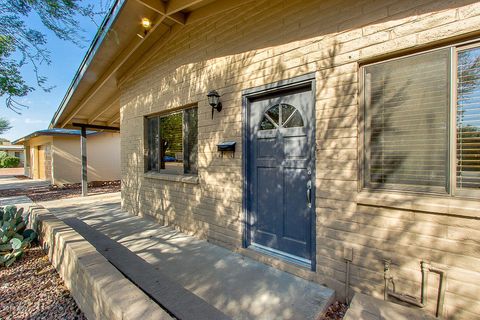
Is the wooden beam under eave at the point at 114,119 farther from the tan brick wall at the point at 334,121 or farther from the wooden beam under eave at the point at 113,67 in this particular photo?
the tan brick wall at the point at 334,121

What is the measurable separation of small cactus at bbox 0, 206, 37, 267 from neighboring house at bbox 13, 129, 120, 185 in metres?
10.3

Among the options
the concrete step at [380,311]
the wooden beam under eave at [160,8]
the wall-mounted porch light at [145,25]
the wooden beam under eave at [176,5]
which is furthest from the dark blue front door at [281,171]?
the wall-mounted porch light at [145,25]

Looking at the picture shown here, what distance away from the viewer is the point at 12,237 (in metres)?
3.39

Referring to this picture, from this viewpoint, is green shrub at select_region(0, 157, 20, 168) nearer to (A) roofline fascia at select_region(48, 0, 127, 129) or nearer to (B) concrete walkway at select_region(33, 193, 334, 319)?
(A) roofline fascia at select_region(48, 0, 127, 129)

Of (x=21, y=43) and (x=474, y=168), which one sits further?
(x=21, y=43)

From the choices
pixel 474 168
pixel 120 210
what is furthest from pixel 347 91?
pixel 120 210

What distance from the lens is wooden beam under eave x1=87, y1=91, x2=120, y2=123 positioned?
7.75 metres

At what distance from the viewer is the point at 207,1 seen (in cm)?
362

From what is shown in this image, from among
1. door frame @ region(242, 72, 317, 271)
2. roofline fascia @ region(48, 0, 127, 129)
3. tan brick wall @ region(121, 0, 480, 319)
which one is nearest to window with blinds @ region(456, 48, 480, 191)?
tan brick wall @ region(121, 0, 480, 319)

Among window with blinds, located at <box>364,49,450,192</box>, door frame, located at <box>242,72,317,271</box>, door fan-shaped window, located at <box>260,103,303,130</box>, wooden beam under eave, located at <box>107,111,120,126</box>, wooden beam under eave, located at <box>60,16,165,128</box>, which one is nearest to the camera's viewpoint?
window with blinds, located at <box>364,49,450,192</box>

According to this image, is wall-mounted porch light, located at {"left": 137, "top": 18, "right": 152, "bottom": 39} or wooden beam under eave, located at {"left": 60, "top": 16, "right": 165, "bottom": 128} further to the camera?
wooden beam under eave, located at {"left": 60, "top": 16, "right": 165, "bottom": 128}

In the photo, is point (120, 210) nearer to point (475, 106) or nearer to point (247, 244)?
point (247, 244)

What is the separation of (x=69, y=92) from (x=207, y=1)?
581cm

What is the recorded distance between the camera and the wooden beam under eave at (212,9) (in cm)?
348
